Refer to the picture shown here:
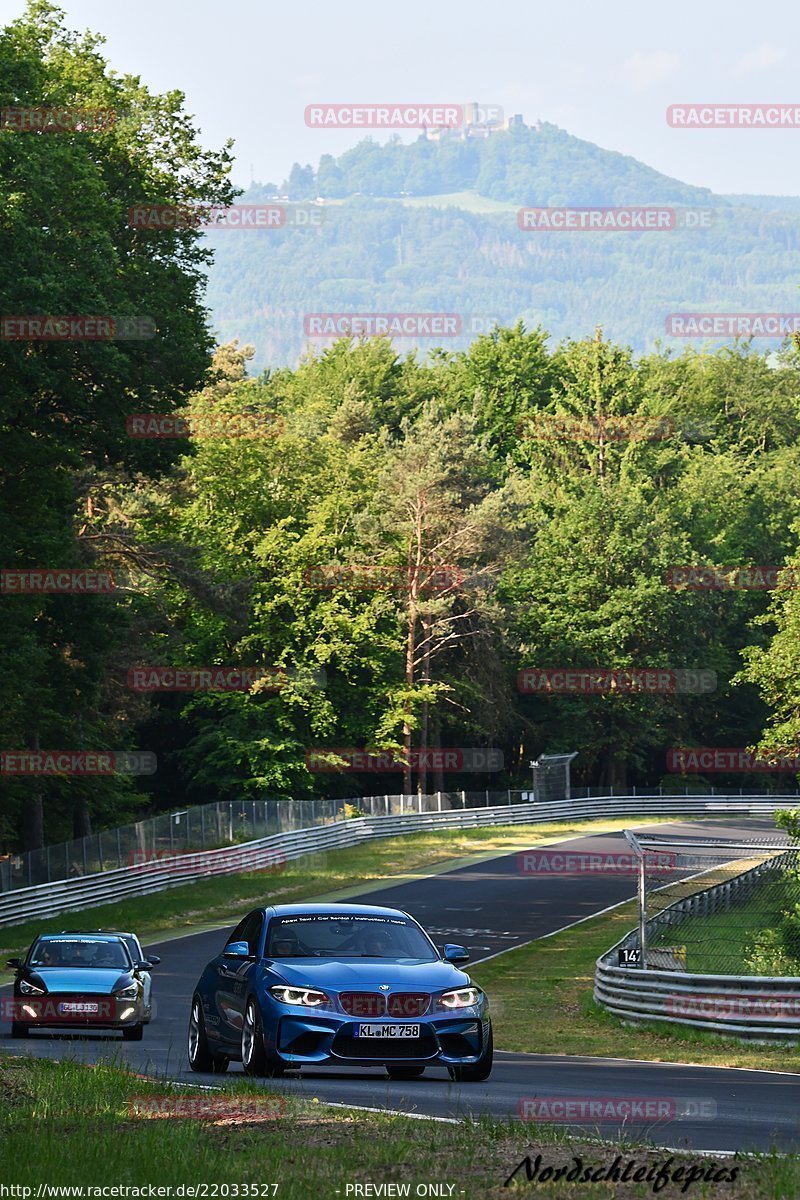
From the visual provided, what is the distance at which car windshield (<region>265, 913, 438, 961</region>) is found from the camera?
1450 centimetres

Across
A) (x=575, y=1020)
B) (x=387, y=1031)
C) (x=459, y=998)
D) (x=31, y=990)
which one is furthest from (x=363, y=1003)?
(x=575, y=1020)

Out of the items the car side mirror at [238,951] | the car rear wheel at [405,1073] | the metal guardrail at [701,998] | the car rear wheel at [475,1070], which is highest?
the car side mirror at [238,951]

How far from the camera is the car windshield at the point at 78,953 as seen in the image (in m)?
21.4

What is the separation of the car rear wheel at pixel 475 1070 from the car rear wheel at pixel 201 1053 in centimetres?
208

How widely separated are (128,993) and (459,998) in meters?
7.82

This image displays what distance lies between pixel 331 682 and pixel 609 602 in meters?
15.8

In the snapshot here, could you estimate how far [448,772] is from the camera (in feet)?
278

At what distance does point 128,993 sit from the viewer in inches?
810

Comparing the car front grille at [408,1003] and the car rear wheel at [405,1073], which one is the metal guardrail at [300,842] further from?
the car front grille at [408,1003]

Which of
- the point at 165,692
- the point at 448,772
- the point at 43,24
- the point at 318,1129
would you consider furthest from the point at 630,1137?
the point at 448,772

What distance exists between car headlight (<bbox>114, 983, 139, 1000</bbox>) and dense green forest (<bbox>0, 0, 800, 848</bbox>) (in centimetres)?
1699

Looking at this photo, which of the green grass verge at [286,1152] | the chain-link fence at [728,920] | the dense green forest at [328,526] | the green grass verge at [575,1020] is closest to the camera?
the green grass verge at [286,1152]

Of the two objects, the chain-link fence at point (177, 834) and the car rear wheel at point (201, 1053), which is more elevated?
the car rear wheel at point (201, 1053)

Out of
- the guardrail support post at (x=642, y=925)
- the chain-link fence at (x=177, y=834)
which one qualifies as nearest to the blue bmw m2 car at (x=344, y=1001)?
the guardrail support post at (x=642, y=925)
